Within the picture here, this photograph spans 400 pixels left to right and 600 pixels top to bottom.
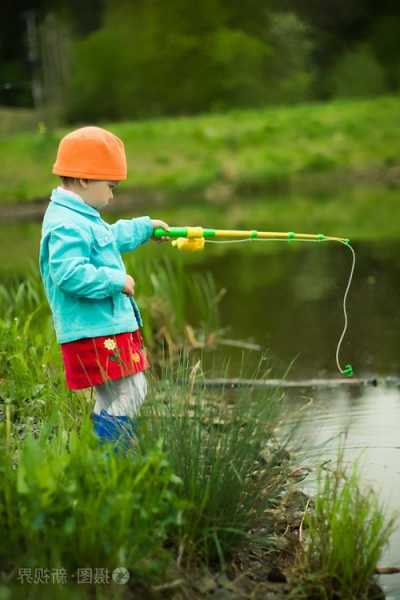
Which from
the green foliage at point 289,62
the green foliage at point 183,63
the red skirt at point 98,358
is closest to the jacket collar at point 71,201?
the red skirt at point 98,358

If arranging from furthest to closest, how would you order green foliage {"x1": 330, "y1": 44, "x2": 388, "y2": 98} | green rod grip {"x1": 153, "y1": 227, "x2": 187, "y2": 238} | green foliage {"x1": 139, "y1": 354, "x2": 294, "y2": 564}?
green foliage {"x1": 330, "y1": 44, "x2": 388, "y2": 98}, green rod grip {"x1": 153, "y1": 227, "x2": 187, "y2": 238}, green foliage {"x1": 139, "y1": 354, "x2": 294, "y2": 564}

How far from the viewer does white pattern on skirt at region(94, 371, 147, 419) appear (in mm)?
3706

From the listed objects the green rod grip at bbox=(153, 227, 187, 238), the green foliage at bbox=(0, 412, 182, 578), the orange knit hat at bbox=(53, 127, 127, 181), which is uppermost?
the orange knit hat at bbox=(53, 127, 127, 181)

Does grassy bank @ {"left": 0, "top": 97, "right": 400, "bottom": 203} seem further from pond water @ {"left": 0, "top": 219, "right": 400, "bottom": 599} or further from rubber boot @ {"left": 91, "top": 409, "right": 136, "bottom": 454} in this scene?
rubber boot @ {"left": 91, "top": 409, "right": 136, "bottom": 454}

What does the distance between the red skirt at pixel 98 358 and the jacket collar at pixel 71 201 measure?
42 centimetres

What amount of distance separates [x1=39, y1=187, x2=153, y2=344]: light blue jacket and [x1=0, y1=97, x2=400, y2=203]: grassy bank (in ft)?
53.7

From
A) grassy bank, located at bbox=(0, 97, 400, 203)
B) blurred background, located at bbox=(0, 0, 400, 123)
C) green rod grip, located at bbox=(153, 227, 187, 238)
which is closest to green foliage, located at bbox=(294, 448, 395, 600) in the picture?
green rod grip, located at bbox=(153, 227, 187, 238)

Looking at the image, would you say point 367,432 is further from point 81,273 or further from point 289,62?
point 289,62

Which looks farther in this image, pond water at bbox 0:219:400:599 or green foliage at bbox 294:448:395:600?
pond water at bbox 0:219:400:599

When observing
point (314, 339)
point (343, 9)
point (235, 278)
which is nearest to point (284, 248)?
point (235, 278)

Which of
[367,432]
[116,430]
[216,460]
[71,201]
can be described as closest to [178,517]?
[216,460]

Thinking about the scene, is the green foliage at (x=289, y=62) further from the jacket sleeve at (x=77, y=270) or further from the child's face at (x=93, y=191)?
the jacket sleeve at (x=77, y=270)

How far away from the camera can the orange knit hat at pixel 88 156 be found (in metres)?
3.74

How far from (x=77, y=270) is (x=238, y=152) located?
19389mm
